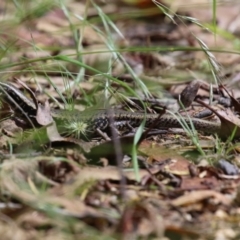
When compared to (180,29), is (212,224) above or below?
above

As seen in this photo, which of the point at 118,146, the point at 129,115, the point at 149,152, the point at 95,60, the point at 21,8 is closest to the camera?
the point at 118,146

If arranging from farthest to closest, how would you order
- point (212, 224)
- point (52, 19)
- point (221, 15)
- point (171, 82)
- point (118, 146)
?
1. point (221, 15)
2. point (52, 19)
3. point (171, 82)
4. point (118, 146)
5. point (212, 224)

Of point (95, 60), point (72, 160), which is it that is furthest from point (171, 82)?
point (72, 160)

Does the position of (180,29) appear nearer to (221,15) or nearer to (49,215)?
(221,15)

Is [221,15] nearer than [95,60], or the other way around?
[95,60]

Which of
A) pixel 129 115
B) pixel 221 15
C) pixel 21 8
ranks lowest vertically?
pixel 221 15

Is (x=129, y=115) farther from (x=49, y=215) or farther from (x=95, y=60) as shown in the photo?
(x=95, y=60)

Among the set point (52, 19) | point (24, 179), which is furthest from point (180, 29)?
point (24, 179)
